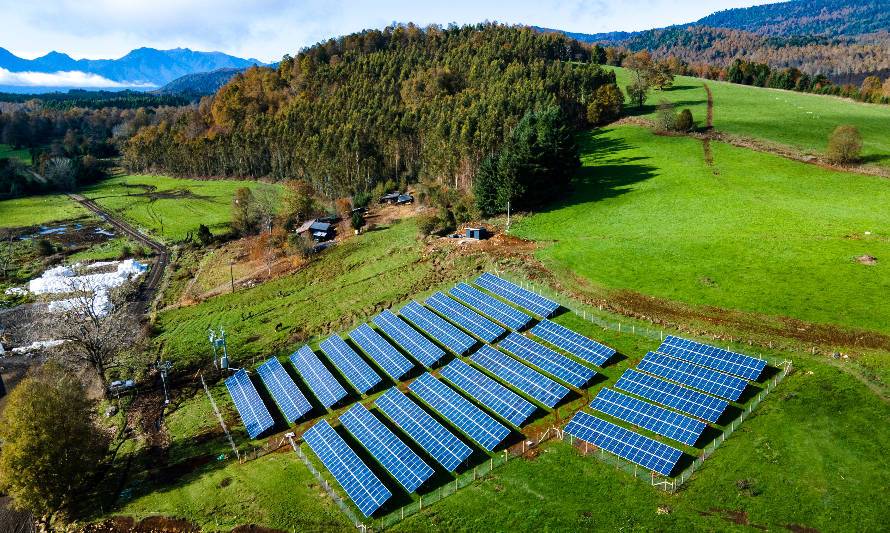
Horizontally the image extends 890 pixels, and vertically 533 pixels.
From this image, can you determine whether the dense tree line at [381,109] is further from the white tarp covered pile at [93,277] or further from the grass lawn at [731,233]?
the white tarp covered pile at [93,277]

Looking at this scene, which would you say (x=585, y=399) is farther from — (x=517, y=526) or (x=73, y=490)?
(x=73, y=490)

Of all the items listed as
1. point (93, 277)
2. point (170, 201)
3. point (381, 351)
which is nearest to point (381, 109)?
point (170, 201)

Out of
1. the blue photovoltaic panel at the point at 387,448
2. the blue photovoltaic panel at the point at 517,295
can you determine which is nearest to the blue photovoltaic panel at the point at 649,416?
the blue photovoltaic panel at the point at 517,295

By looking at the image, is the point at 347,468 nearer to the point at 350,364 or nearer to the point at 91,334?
the point at 350,364

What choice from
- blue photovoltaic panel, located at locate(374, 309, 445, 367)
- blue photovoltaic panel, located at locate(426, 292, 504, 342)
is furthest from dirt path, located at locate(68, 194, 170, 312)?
blue photovoltaic panel, located at locate(426, 292, 504, 342)

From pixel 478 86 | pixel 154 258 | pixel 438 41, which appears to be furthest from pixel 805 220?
pixel 438 41

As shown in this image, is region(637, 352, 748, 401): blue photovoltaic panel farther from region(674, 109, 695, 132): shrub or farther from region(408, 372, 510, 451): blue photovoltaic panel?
region(674, 109, 695, 132): shrub
